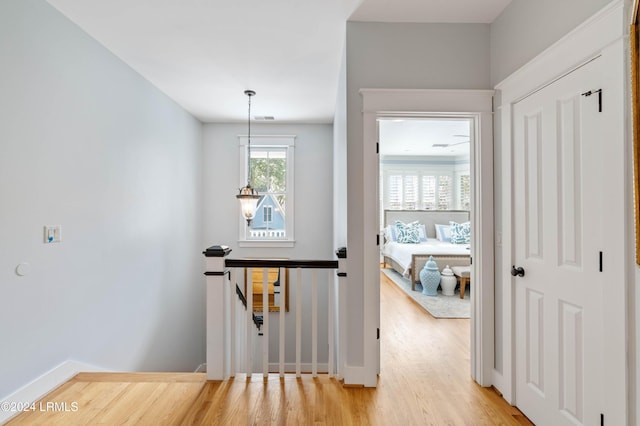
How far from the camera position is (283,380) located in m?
2.46

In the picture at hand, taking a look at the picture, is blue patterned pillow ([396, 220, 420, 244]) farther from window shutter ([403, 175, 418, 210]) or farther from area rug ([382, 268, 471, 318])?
area rug ([382, 268, 471, 318])

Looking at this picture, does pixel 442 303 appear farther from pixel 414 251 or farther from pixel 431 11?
pixel 431 11

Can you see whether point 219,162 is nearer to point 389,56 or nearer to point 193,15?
point 193,15

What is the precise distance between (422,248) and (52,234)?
548 cm

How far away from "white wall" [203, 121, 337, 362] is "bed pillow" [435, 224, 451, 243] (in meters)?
3.63

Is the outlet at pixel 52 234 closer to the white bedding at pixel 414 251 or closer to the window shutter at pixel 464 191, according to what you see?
the white bedding at pixel 414 251

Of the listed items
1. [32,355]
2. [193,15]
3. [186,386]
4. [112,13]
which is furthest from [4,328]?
[193,15]

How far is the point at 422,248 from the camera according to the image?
246 inches

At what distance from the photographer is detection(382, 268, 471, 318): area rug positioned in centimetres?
443

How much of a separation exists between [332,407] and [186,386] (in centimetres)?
105

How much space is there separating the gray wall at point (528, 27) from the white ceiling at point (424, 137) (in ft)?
6.57

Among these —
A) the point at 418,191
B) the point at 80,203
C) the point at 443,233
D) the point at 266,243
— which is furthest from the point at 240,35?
the point at 418,191

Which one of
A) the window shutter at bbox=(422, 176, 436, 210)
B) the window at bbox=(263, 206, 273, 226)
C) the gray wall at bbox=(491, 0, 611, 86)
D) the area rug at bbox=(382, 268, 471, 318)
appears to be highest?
the gray wall at bbox=(491, 0, 611, 86)

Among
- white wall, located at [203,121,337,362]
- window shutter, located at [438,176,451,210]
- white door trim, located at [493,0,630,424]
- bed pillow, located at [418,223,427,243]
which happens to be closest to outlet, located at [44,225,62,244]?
white wall, located at [203,121,337,362]
